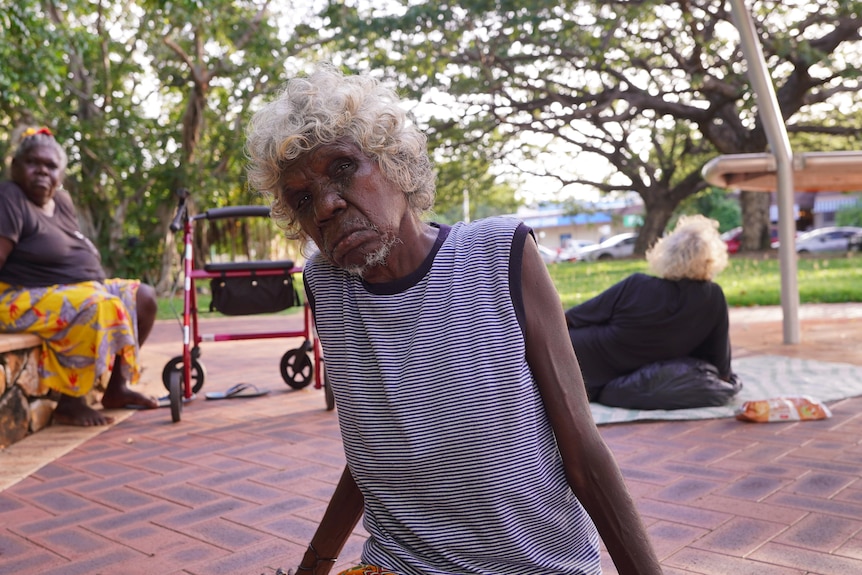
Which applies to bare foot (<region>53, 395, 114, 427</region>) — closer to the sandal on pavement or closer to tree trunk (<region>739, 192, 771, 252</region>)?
the sandal on pavement

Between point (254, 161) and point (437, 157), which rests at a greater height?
point (437, 157)

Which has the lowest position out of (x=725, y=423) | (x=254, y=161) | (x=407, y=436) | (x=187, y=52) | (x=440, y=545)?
(x=725, y=423)

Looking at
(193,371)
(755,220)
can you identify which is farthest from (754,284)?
(755,220)

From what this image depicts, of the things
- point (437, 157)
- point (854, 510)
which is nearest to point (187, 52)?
point (437, 157)

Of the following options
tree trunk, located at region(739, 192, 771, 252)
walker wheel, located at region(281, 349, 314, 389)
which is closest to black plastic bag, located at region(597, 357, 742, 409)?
walker wheel, located at region(281, 349, 314, 389)

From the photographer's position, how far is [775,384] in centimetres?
601

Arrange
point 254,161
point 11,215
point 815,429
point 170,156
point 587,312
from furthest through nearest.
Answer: point 170,156, point 587,312, point 11,215, point 815,429, point 254,161

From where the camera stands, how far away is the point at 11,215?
5.14 m

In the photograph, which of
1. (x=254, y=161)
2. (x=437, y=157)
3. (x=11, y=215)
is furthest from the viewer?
(x=437, y=157)

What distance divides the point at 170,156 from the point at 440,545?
18509 mm

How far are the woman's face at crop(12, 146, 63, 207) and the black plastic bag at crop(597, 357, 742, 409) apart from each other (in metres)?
3.77

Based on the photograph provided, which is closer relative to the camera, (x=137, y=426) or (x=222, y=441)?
(x=222, y=441)

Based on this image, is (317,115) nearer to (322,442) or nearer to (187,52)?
(322,442)

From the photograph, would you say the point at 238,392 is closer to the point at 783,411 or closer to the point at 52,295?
the point at 52,295
